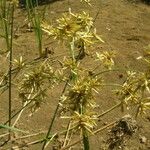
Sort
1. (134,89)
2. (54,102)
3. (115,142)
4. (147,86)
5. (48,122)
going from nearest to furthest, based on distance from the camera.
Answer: (147,86), (134,89), (115,142), (48,122), (54,102)

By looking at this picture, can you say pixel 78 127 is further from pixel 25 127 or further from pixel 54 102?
pixel 54 102

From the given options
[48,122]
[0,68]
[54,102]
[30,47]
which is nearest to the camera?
[48,122]

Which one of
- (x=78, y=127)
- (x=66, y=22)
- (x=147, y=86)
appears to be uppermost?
(x=66, y=22)

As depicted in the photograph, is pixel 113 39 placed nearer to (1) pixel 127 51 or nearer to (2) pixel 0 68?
(1) pixel 127 51

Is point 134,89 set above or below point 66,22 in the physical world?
below

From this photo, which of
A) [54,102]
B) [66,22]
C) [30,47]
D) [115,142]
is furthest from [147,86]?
[30,47]

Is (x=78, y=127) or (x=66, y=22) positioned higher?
(x=66, y=22)

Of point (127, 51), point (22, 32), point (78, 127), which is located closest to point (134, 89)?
point (78, 127)

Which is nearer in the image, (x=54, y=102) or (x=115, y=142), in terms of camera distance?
(x=115, y=142)

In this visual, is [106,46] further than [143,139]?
Yes
